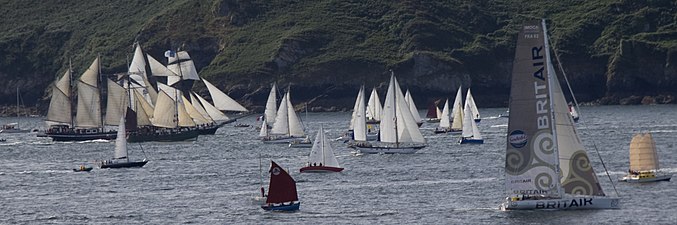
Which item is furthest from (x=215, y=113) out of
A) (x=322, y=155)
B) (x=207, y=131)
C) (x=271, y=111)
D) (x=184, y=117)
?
(x=322, y=155)

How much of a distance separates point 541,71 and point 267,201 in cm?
1585

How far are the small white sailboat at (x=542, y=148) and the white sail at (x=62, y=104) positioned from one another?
98212mm

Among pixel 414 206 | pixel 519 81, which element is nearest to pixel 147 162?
pixel 414 206

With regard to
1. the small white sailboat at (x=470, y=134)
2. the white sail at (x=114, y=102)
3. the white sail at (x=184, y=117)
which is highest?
the white sail at (x=114, y=102)

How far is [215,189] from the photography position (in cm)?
8456

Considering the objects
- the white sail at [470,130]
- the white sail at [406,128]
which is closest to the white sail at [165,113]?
the white sail at [470,130]

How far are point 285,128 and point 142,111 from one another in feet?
81.6

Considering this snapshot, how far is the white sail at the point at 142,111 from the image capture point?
498 feet

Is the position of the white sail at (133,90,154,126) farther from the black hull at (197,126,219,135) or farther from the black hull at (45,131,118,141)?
the black hull at (197,126,219,135)

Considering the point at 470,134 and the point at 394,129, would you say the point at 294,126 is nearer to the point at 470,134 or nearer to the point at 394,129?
the point at 470,134

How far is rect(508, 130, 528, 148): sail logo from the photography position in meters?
62.4

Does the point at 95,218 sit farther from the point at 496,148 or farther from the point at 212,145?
the point at 212,145

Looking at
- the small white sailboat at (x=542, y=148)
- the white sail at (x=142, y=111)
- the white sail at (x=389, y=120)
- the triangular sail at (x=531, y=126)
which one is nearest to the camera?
the triangular sail at (x=531, y=126)

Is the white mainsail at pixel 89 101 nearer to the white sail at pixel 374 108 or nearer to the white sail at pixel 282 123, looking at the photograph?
the white sail at pixel 374 108
